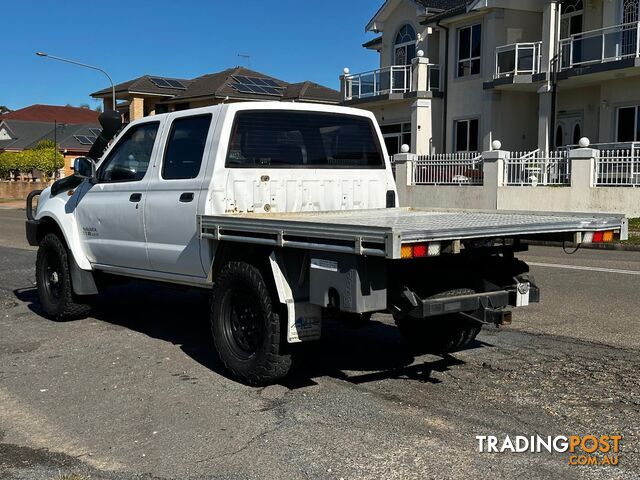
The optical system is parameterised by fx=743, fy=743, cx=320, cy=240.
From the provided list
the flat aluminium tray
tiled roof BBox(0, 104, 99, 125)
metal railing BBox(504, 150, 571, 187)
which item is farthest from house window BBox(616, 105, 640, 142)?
tiled roof BBox(0, 104, 99, 125)

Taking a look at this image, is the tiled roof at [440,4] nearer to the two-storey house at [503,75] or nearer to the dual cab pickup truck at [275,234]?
the two-storey house at [503,75]

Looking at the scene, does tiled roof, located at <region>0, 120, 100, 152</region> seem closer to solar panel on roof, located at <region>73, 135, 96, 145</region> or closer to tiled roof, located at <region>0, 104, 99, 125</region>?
solar panel on roof, located at <region>73, 135, 96, 145</region>

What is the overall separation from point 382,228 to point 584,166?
59.3 ft

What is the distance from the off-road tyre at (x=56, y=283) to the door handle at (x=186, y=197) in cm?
223

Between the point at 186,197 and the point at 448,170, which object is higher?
the point at 448,170

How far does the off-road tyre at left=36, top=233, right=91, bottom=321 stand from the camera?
25.9ft

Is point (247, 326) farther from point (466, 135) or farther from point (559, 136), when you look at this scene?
point (466, 135)

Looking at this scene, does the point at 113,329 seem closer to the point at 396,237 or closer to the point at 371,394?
the point at 371,394

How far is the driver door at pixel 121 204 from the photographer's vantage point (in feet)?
22.7

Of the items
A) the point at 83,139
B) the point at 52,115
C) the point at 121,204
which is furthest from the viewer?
the point at 52,115

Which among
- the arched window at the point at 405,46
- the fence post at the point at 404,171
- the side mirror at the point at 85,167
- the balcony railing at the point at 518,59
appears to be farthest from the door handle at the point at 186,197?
the arched window at the point at 405,46

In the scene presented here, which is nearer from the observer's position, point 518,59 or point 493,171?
point 493,171

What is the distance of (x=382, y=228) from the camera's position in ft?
14.6

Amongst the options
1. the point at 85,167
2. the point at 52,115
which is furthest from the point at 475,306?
the point at 52,115
